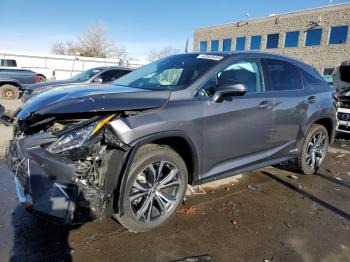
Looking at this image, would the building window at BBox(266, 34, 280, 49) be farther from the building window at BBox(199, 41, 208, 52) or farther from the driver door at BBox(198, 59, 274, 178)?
the driver door at BBox(198, 59, 274, 178)

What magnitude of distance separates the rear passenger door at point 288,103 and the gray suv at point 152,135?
16 mm

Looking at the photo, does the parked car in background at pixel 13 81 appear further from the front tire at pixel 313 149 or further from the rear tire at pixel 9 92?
the front tire at pixel 313 149

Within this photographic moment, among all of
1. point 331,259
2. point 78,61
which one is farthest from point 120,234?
point 78,61

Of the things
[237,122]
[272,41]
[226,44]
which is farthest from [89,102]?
[226,44]

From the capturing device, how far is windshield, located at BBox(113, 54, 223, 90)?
3.77 metres

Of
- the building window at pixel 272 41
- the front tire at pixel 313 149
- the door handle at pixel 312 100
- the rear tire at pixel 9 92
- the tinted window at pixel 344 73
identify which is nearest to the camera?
the door handle at pixel 312 100

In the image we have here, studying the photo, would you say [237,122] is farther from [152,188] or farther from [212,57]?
[152,188]

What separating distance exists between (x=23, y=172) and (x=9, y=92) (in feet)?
47.0

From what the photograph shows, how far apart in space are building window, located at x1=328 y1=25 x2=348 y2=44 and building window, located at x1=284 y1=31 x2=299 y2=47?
3.57m

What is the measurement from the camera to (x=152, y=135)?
3123 mm

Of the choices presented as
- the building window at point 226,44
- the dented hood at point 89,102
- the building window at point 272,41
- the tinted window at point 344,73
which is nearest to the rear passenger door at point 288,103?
the dented hood at point 89,102

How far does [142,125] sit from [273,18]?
120 ft

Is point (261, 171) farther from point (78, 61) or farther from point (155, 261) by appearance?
point (78, 61)

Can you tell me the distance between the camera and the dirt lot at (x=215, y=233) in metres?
3.09
